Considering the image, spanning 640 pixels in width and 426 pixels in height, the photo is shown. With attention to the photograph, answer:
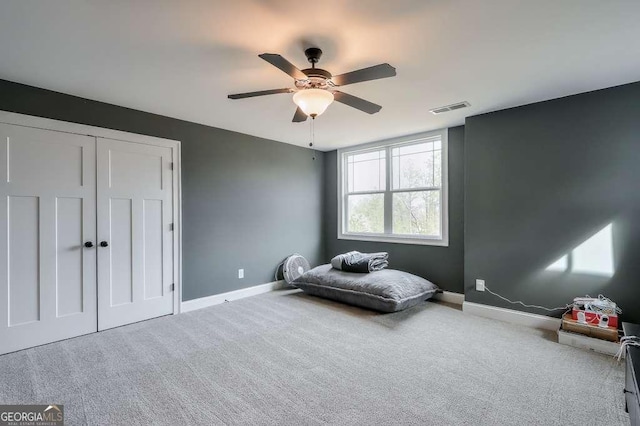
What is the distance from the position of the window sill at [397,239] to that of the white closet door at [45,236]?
373 centimetres

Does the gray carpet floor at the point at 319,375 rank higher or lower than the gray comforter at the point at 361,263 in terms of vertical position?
lower

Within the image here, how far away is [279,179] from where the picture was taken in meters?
5.14

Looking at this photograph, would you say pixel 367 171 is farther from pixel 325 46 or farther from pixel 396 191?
pixel 325 46

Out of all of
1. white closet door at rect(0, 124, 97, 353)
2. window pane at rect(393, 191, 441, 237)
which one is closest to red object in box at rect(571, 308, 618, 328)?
window pane at rect(393, 191, 441, 237)

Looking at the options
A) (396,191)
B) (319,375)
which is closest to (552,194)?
(396,191)

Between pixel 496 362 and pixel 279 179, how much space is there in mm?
3797

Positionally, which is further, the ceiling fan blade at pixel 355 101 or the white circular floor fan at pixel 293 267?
the white circular floor fan at pixel 293 267

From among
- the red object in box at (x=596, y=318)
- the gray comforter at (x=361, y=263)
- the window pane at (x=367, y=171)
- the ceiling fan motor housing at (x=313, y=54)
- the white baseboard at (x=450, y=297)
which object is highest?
the ceiling fan motor housing at (x=313, y=54)

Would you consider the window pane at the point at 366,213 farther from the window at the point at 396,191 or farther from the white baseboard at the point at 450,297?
the white baseboard at the point at 450,297

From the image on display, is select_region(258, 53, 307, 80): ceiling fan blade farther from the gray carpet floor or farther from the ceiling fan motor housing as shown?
the gray carpet floor

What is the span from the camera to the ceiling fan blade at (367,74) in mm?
1942

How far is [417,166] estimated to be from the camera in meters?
4.79

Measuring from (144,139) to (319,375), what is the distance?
320 centimetres

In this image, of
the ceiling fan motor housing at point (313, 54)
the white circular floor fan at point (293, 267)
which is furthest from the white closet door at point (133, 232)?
the ceiling fan motor housing at point (313, 54)
